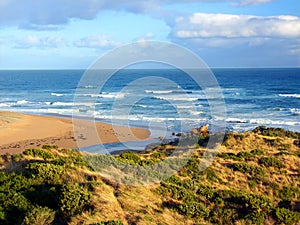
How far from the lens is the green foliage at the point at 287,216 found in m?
11.8

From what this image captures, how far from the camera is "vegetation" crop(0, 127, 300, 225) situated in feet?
31.1

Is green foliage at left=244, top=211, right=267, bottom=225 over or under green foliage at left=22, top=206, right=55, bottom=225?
under

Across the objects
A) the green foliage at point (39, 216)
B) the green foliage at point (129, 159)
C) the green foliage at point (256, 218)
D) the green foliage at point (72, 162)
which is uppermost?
the green foliage at point (72, 162)

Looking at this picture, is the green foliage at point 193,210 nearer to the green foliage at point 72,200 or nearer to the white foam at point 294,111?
the green foliage at point 72,200

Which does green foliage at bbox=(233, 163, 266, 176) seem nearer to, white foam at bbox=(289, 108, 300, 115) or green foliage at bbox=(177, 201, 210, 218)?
green foliage at bbox=(177, 201, 210, 218)

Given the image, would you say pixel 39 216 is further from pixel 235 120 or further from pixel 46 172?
pixel 235 120

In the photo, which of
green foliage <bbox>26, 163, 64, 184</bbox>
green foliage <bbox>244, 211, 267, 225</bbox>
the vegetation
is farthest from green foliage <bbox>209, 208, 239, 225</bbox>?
green foliage <bbox>26, 163, 64, 184</bbox>

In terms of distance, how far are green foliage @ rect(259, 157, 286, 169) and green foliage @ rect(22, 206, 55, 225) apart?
1187 cm

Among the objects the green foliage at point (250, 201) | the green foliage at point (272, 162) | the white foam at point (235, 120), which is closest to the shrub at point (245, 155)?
the green foliage at point (272, 162)

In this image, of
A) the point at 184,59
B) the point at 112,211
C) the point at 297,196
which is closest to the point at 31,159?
the point at 112,211

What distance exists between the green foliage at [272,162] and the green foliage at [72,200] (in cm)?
1070

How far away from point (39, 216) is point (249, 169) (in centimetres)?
1074

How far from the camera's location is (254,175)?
53.7 feet

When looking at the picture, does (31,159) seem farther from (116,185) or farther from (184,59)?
(184,59)
